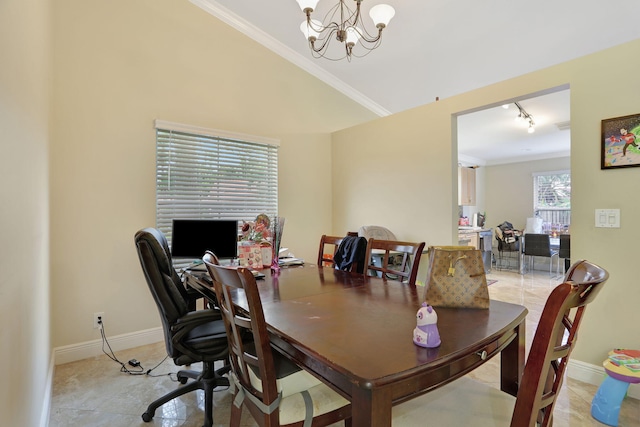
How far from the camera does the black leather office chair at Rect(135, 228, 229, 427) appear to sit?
5.00 ft

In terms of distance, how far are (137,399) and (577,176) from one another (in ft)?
10.8

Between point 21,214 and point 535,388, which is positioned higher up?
point 21,214

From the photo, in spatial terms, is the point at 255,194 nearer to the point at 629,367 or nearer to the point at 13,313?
the point at 13,313

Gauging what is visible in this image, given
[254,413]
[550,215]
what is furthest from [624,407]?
[550,215]

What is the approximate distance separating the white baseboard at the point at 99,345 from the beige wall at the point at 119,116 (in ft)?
0.17

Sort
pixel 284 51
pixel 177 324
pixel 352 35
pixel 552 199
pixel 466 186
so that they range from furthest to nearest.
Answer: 1. pixel 552 199
2. pixel 466 186
3. pixel 284 51
4. pixel 352 35
5. pixel 177 324

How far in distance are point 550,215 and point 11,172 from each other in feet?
27.1

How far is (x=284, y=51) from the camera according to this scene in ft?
12.2

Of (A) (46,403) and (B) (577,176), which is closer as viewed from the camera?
(A) (46,403)

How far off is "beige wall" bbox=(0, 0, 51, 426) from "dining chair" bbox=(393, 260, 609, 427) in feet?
4.40

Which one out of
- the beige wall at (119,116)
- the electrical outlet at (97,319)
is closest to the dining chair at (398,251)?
the beige wall at (119,116)

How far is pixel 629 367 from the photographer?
5.56 feet

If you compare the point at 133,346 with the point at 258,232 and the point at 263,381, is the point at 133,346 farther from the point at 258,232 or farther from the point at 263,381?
the point at 263,381

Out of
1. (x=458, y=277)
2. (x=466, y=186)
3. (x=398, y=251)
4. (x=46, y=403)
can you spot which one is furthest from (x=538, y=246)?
(x=46, y=403)
